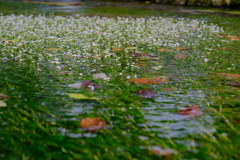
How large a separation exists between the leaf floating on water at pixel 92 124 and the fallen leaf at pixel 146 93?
60cm

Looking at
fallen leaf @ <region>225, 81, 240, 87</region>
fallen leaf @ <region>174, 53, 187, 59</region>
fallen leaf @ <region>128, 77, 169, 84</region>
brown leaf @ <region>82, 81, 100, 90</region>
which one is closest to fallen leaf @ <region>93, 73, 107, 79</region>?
brown leaf @ <region>82, 81, 100, 90</region>

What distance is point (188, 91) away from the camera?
2471 mm

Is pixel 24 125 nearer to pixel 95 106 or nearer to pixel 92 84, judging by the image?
pixel 95 106

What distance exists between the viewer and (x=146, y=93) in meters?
2.42

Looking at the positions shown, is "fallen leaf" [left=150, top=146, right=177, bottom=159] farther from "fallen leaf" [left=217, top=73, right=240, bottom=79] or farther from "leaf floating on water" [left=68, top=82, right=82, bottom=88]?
"fallen leaf" [left=217, top=73, right=240, bottom=79]

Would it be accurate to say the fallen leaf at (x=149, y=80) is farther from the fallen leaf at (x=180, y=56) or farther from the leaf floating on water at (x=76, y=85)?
the fallen leaf at (x=180, y=56)

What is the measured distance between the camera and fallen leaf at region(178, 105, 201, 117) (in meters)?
2.00

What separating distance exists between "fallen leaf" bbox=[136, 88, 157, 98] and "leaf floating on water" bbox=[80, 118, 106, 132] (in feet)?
1.97

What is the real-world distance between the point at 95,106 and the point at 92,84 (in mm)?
544

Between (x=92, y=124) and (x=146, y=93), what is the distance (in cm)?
73

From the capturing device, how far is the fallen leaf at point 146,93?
2.38 metres

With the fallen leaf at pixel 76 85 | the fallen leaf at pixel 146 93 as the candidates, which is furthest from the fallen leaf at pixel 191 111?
the fallen leaf at pixel 76 85

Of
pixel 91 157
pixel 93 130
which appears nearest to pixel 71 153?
pixel 91 157

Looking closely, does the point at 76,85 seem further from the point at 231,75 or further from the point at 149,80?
the point at 231,75
